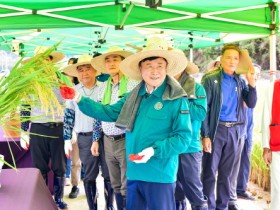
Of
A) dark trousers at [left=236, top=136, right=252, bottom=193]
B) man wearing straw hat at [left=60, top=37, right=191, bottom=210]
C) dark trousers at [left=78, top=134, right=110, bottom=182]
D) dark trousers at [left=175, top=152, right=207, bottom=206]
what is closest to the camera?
man wearing straw hat at [left=60, top=37, right=191, bottom=210]

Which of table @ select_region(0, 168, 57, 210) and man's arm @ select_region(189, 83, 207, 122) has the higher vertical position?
man's arm @ select_region(189, 83, 207, 122)

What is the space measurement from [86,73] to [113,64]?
0.51 meters

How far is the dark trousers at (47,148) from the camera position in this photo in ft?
11.9

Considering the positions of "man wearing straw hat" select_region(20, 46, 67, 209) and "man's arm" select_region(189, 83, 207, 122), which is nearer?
"man's arm" select_region(189, 83, 207, 122)

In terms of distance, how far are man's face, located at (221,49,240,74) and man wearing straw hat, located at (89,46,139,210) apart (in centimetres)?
90

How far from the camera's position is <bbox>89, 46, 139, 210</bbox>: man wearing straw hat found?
2.99 metres

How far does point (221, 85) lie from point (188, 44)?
4.86m

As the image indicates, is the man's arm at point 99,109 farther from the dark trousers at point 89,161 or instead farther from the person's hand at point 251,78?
the person's hand at point 251,78

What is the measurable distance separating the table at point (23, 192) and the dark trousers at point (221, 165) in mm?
1630

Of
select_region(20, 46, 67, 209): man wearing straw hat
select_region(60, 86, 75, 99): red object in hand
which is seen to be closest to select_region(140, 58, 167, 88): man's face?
select_region(60, 86, 75, 99): red object in hand

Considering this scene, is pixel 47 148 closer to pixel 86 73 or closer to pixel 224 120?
pixel 86 73

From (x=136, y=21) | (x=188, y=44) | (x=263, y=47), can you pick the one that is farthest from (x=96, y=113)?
(x=263, y=47)

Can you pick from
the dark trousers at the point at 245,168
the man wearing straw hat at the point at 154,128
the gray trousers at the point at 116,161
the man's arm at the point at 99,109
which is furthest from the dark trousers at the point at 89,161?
the dark trousers at the point at 245,168

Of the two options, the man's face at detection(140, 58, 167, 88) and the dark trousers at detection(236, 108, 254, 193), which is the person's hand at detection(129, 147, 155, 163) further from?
the dark trousers at detection(236, 108, 254, 193)
